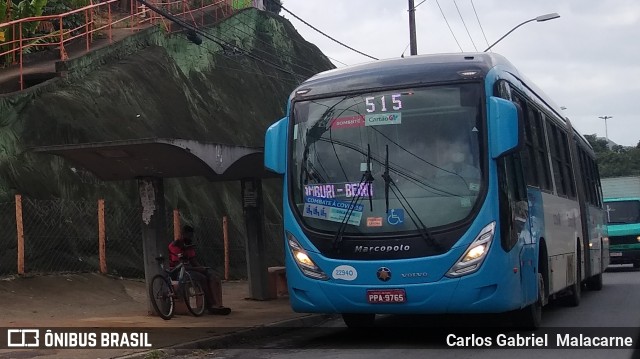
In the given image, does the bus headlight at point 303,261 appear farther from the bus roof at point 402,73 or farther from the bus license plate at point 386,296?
the bus roof at point 402,73

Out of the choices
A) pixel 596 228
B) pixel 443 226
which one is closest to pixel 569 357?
pixel 443 226

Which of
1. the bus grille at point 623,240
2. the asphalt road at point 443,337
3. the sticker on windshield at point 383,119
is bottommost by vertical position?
the asphalt road at point 443,337

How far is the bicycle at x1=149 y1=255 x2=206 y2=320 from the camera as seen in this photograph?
12.5 metres

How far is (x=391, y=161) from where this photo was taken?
9.77m

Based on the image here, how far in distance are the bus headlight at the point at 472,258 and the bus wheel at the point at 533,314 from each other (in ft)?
5.77

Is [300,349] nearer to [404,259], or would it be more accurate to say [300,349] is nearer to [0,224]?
[404,259]

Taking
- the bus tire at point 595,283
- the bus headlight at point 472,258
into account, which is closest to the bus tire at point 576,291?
the bus tire at point 595,283

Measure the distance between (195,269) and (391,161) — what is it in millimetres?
4988

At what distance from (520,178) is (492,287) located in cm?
185

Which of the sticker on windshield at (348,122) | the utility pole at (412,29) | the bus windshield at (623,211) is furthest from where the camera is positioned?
the bus windshield at (623,211)

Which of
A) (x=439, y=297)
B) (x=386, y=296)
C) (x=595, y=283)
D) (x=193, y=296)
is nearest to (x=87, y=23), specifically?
(x=193, y=296)

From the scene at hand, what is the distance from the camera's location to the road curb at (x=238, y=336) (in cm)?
961

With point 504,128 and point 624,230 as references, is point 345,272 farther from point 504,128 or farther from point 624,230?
point 624,230

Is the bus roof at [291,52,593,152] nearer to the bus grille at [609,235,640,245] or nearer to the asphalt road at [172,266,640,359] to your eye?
the asphalt road at [172,266,640,359]
